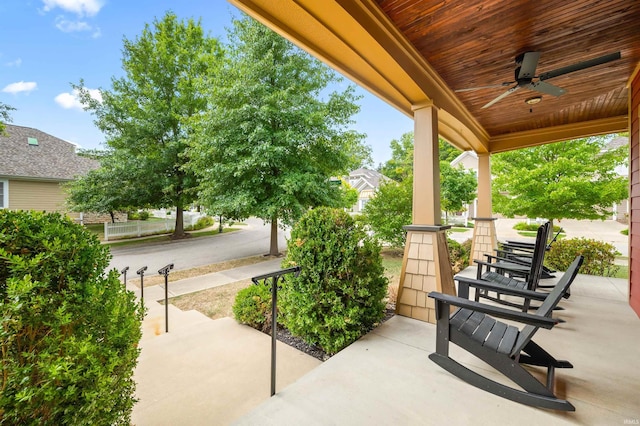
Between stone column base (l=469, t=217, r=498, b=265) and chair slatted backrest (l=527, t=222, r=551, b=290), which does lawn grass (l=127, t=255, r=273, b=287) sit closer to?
stone column base (l=469, t=217, r=498, b=265)

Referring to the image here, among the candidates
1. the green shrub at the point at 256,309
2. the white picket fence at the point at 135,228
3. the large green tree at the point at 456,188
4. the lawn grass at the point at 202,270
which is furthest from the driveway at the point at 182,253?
the large green tree at the point at 456,188

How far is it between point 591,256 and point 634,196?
268cm

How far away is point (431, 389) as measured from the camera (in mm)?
1796

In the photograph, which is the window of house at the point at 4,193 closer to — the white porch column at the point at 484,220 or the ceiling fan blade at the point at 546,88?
the ceiling fan blade at the point at 546,88

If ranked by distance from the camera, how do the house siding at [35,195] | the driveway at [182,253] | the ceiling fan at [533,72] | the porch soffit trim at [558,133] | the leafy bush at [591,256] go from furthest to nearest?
the house siding at [35,195]
the driveway at [182,253]
the leafy bush at [591,256]
the porch soffit trim at [558,133]
the ceiling fan at [533,72]

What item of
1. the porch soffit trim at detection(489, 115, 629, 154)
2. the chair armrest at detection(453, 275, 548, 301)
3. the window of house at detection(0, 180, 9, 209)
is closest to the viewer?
the chair armrest at detection(453, 275, 548, 301)

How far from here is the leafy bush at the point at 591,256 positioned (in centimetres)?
505

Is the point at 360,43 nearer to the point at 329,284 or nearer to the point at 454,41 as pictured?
the point at 454,41

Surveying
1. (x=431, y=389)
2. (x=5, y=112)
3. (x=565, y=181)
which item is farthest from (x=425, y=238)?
(x=5, y=112)

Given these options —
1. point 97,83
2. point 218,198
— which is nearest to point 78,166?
point 97,83

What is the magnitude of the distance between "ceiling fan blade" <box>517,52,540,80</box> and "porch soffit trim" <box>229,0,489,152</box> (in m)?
0.79

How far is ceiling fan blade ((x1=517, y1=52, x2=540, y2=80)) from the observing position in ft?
8.53

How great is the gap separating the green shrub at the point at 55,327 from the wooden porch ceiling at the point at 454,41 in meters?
1.77

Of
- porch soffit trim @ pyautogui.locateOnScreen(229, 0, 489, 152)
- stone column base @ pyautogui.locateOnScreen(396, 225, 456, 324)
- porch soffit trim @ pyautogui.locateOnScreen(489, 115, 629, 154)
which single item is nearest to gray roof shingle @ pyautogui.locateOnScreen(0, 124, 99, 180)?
porch soffit trim @ pyautogui.locateOnScreen(229, 0, 489, 152)
